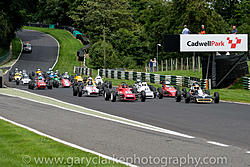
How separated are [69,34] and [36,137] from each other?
92922mm

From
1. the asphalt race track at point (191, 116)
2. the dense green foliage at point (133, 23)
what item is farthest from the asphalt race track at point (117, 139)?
the dense green foliage at point (133, 23)

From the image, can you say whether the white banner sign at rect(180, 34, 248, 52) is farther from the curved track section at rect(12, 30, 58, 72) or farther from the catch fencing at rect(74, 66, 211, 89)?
the curved track section at rect(12, 30, 58, 72)

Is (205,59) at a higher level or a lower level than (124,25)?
lower

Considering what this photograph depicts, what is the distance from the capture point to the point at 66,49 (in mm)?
83938

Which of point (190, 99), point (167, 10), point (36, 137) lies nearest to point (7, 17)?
point (167, 10)

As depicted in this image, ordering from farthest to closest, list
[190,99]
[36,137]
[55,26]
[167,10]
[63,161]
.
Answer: [55,26]
[167,10]
[190,99]
[36,137]
[63,161]

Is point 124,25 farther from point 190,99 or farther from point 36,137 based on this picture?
point 36,137

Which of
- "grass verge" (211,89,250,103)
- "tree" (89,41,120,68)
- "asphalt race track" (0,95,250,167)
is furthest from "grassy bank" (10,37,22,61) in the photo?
"asphalt race track" (0,95,250,167)

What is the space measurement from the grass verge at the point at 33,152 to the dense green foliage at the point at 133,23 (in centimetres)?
5217

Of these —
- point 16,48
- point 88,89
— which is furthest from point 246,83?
point 16,48

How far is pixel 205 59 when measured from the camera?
3462 cm

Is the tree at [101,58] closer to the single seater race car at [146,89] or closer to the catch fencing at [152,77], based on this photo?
the catch fencing at [152,77]

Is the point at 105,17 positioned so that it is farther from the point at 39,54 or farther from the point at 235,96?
the point at 235,96

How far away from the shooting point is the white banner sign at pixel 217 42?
34.1 meters
